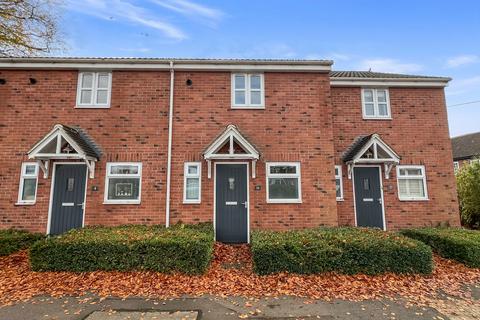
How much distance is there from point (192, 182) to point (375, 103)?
790cm

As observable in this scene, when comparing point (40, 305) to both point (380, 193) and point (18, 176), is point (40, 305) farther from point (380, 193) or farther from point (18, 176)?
point (380, 193)

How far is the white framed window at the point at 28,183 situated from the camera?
8.99 metres

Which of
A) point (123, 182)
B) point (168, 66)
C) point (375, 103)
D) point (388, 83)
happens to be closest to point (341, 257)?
point (123, 182)

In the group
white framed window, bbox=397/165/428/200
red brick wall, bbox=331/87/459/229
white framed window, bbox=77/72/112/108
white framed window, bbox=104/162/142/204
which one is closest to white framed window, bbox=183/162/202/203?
white framed window, bbox=104/162/142/204

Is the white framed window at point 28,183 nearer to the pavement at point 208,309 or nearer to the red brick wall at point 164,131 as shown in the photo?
the red brick wall at point 164,131

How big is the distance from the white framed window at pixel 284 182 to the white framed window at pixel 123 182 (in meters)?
4.45

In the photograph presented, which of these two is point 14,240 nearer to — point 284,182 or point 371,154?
point 284,182

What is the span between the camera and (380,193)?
34.2 ft

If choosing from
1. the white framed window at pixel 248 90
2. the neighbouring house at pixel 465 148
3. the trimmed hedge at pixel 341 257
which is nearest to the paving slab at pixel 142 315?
the trimmed hedge at pixel 341 257

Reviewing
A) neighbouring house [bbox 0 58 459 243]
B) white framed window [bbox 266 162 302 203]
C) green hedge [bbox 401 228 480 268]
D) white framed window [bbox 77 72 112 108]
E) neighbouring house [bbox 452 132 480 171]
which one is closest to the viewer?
green hedge [bbox 401 228 480 268]

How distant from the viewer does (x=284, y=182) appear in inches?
370

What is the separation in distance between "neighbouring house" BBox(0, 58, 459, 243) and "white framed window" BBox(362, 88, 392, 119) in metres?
1.35

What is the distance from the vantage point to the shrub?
41.9ft

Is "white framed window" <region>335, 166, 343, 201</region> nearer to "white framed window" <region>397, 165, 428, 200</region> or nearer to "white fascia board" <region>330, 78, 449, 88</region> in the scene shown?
"white framed window" <region>397, 165, 428, 200</region>
